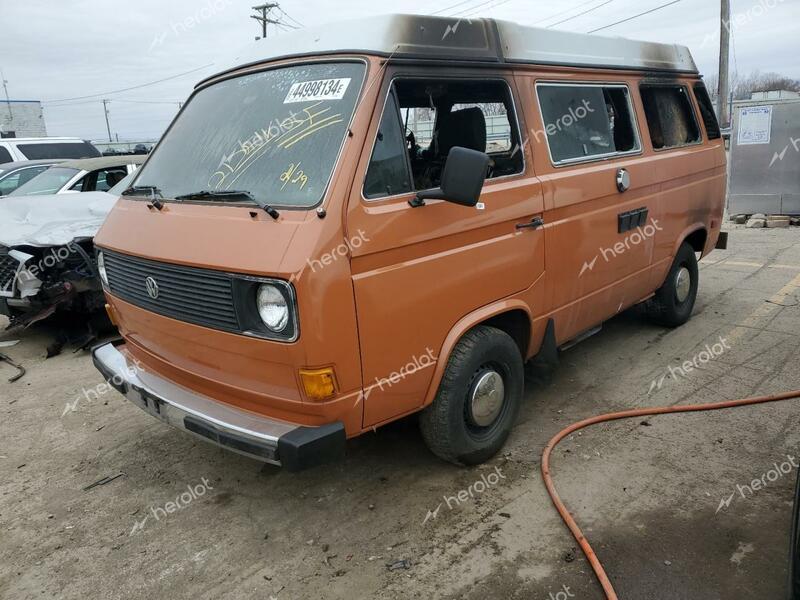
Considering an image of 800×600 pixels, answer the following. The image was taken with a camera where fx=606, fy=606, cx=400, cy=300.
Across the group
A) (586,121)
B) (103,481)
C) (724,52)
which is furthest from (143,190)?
(724,52)

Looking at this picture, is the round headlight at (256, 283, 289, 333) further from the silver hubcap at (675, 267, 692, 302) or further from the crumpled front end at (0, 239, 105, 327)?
the silver hubcap at (675, 267, 692, 302)

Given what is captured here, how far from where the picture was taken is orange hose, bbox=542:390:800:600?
2.77 m

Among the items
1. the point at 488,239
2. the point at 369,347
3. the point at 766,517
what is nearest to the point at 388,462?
the point at 369,347

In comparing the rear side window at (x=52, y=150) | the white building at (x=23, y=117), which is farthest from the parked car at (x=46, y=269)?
the white building at (x=23, y=117)

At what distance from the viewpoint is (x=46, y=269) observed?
583cm

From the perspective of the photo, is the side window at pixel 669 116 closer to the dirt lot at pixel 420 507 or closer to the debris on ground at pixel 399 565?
the dirt lot at pixel 420 507

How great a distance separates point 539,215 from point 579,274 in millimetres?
651

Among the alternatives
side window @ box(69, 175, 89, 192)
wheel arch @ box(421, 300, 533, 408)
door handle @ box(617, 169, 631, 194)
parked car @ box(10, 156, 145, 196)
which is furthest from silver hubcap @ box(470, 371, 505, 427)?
side window @ box(69, 175, 89, 192)

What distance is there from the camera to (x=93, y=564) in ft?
9.77

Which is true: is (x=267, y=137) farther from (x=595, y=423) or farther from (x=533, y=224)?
(x=595, y=423)

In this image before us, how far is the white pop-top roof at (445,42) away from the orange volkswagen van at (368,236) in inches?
0.5

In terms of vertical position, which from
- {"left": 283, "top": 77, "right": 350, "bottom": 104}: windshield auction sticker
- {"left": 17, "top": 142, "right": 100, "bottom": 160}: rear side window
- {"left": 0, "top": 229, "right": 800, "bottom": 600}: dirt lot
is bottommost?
{"left": 0, "top": 229, "right": 800, "bottom": 600}: dirt lot

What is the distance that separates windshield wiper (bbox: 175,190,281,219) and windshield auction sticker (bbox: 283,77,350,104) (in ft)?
1.85

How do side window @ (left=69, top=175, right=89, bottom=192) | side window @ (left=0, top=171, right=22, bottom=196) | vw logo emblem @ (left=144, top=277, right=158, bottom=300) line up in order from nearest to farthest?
vw logo emblem @ (left=144, top=277, right=158, bottom=300), side window @ (left=69, top=175, right=89, bottom=192), side window @ (left=0, top=171, right=22, bottom=196)
